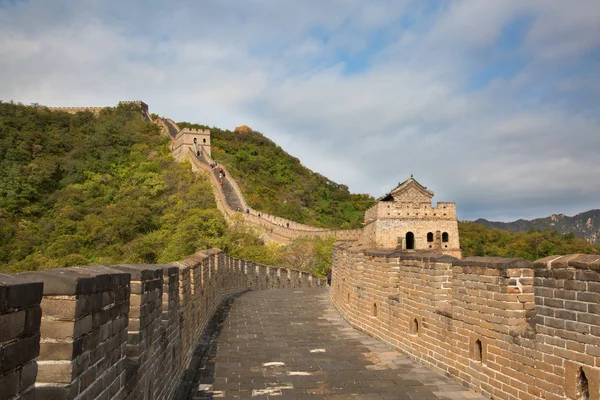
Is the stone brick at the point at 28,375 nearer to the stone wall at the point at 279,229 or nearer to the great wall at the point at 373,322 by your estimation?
the great wall at the point at 373,322

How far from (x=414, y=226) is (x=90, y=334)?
31.8 m

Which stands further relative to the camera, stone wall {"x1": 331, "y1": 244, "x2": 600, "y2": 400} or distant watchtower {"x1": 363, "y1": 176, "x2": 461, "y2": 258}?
distant watchtower {"x1": 363, "y1": 176, "x2": 461, "y2": 258}

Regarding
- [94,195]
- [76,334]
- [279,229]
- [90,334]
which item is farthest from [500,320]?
[94,195]

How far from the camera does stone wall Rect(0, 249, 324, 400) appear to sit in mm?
1852

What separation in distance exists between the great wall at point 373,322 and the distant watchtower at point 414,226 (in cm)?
1982

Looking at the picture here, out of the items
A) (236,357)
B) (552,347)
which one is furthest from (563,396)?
(236,357)

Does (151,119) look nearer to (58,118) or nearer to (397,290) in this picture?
(58,118)

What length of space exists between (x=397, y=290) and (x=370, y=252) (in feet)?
5.11

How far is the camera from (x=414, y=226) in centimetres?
3325

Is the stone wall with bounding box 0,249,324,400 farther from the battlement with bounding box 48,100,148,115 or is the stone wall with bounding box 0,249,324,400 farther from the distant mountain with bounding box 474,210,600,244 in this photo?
the battlement with bounding box 48,100,148,115

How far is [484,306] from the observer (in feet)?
21.2

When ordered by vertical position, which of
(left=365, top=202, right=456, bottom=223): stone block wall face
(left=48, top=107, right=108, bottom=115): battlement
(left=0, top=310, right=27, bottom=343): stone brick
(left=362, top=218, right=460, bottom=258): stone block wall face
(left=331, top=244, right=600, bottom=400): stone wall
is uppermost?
(left=48, top=107, right=108, bottom=115): battlement

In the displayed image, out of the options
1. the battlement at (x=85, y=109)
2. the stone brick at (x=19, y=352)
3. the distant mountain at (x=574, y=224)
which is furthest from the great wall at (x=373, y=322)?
the battlement at (x=85, y=109)

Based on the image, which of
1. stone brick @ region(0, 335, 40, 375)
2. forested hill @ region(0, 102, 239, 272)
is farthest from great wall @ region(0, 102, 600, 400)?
forested hill @ region(0, 102, 239, 272)
